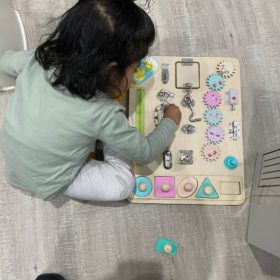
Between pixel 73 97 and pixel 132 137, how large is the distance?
0.17m

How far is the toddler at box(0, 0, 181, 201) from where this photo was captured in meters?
0.61

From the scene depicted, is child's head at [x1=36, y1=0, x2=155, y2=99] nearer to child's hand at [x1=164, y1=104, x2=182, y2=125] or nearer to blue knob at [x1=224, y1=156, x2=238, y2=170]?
child's hand at [x1=164, y1=104, x2=182, y2=125]

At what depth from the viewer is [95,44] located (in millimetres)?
605

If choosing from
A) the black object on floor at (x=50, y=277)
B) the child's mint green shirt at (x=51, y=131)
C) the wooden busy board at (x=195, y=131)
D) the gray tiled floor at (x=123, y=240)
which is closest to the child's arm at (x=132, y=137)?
the child's mint green shirt at (x=51, y=131)

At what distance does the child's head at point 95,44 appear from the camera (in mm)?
597

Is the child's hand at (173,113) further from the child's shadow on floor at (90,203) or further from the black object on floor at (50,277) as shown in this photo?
the black object on floor at (50,277)

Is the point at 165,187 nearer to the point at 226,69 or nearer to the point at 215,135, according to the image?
the point at 215,135

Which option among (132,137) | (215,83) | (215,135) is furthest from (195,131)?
(132,137)

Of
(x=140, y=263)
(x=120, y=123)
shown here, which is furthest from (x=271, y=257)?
(x=120, y=123)

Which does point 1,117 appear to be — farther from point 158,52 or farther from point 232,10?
point 232,10

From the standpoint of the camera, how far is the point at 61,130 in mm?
686

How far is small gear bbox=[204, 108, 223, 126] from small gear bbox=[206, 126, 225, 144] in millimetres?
19

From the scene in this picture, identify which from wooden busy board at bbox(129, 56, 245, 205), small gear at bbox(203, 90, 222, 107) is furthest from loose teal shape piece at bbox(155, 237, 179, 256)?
small gear at bbox(203, 90, 222, 107)

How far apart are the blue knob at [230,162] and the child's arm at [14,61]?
59cm
